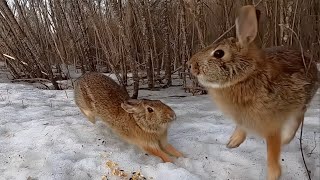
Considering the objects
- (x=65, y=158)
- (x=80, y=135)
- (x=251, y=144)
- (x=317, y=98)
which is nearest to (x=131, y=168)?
(x=65, y=158)

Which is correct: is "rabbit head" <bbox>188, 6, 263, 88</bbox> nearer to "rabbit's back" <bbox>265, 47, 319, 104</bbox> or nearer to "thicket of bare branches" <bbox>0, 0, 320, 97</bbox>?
"rabbit's back" <bbox>265, 47, 319, 104</bbox>

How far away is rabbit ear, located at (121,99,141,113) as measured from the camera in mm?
3492

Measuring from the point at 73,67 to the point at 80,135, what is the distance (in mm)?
4203

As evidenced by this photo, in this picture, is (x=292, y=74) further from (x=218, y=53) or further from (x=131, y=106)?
(x=131, y=106)

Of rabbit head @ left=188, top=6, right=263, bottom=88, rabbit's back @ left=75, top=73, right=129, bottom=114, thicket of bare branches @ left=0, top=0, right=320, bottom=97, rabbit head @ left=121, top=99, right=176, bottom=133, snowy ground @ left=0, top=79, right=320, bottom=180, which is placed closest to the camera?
rabbit head @ left=188, top=6, right=263, bottom=88

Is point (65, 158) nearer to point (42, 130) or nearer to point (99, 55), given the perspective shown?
point (42, 130)

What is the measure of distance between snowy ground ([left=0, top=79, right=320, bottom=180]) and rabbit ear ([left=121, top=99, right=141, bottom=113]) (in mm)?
371

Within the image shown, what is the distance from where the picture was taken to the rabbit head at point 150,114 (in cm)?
334

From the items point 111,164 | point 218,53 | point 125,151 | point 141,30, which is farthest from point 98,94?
point 218,53

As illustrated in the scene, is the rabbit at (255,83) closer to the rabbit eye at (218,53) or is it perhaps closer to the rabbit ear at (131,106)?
the rabbit eye at (218,53)

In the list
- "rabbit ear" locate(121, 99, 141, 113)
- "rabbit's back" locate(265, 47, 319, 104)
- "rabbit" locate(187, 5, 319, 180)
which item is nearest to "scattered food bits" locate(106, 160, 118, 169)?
"rabbit ear" locate(121, 99, 141, 113)

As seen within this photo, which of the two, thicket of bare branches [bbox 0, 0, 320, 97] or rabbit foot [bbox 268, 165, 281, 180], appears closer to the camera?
rabbit foot [bbox 268, 165, 281, 180]

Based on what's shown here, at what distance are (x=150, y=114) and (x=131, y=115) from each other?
272 millimetres

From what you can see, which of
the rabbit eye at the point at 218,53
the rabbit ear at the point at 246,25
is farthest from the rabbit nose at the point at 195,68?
the rabbit ear at the point at 246,25
